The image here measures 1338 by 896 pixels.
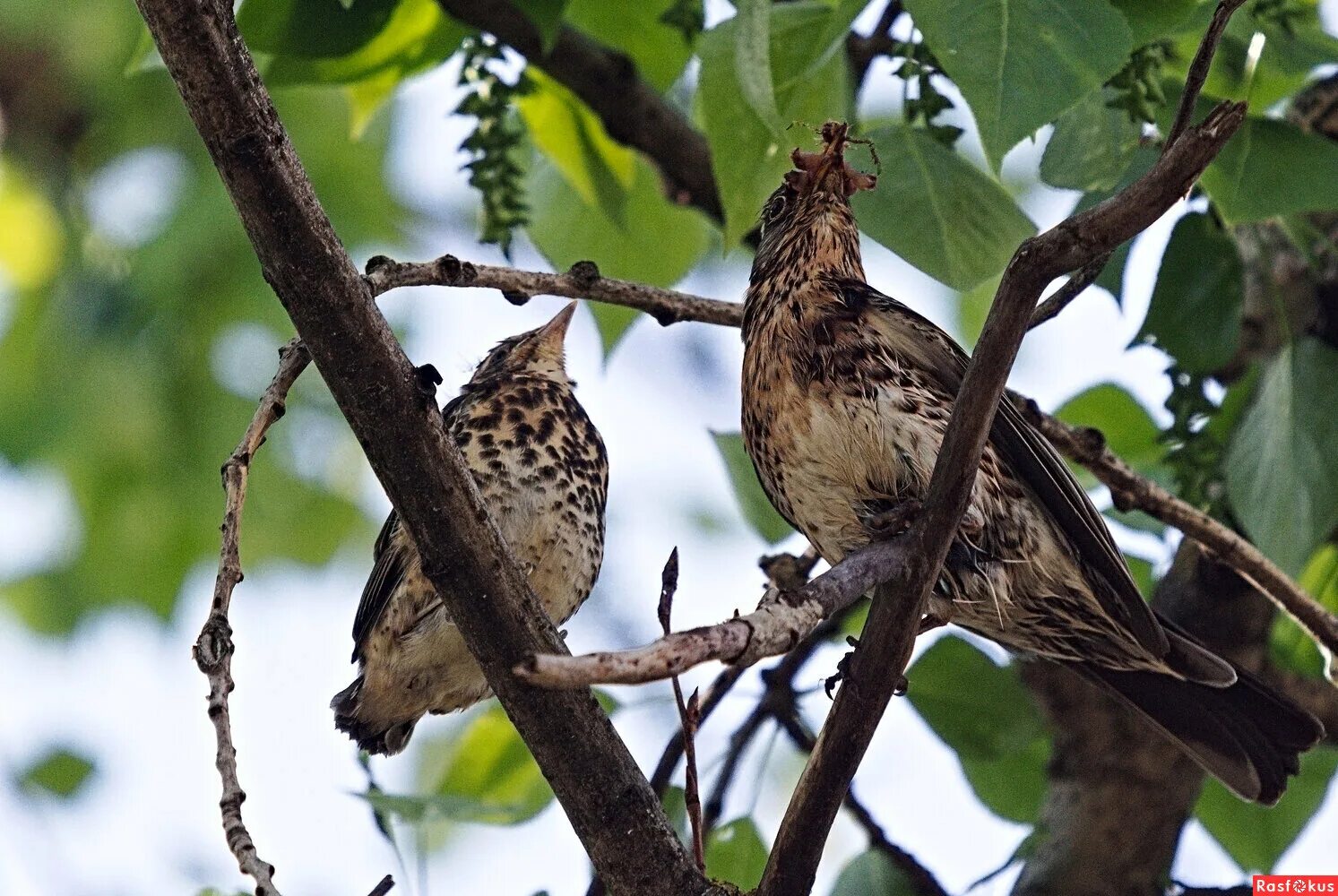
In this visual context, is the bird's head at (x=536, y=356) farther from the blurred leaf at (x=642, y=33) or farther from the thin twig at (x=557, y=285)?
the thin twig at (x=557, y=285)

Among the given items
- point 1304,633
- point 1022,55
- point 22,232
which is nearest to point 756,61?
point 1022,55

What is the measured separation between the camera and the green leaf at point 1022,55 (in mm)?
2078

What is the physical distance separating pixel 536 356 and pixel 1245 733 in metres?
1.86

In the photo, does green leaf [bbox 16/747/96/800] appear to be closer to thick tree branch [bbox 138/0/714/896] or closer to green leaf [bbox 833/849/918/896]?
green leaf [bbox 833/849/918/896]

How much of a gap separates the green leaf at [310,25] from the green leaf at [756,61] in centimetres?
96

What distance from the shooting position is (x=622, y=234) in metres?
3.62

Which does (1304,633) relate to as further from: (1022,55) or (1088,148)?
(1022,55)

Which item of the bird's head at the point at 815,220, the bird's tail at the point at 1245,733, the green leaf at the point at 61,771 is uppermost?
the green leaf at the point at 61,771

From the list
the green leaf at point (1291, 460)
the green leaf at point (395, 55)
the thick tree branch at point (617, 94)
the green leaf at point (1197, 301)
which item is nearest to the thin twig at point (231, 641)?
the green leaf at point (395, 55)

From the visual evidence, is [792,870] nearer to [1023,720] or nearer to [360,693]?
[360,693]

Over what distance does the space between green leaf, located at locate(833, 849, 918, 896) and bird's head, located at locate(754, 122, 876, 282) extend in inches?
48.8

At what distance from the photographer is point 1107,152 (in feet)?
8.70

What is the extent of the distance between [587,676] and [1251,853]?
9.52 ft

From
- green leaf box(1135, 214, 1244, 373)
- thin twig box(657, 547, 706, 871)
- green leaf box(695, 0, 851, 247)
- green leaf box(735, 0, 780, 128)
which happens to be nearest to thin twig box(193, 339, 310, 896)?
thin twig box(657, 547, 706, 871)
